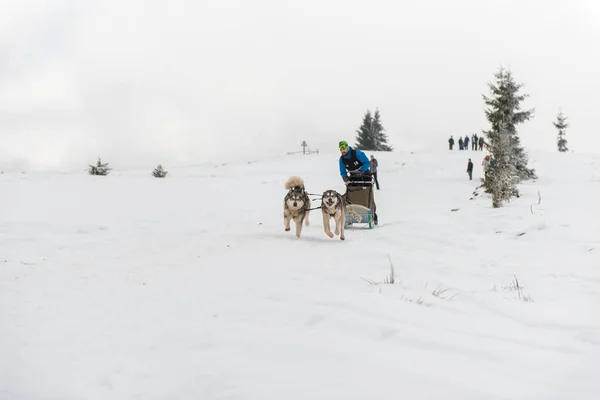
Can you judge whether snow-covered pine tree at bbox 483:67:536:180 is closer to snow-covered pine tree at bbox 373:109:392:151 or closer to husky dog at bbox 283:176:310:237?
husky dog at bbox 283:176:310:237

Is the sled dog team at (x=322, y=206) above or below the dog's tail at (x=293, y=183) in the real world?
below

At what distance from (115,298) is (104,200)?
11.3 m

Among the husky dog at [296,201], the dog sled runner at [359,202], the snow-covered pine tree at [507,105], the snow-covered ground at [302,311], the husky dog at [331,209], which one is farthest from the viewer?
the snow-covered pine tree at [507,105]

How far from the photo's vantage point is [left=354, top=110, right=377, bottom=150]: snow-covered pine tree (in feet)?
190

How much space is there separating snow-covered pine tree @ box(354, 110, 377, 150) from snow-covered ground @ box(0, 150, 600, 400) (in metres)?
48.5

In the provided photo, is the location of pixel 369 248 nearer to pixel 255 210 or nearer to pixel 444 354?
pixel 444 354

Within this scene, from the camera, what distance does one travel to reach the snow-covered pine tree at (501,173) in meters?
12.6

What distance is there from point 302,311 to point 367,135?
55763mm

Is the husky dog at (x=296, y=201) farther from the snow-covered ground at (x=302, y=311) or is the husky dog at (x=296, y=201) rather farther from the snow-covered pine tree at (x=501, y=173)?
the snow-covered pine tree at (x=501, y=173)

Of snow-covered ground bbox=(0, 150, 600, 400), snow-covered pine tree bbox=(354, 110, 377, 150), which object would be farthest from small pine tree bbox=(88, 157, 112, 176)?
snow-covered pine tree bbox=(354, 110, 377, 150)

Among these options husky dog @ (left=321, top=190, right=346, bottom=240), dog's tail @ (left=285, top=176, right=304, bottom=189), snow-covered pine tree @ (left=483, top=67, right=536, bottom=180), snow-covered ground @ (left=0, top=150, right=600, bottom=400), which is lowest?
snow-covered ground @ (left=0, top=150, right=600, bottom=400)

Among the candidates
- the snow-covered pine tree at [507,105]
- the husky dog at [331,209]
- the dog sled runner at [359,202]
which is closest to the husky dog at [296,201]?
→ the husky dog at [331,209]

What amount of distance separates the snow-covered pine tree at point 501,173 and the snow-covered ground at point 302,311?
2.58 meters

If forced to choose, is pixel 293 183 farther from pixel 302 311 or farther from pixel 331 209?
pixel 302 311
